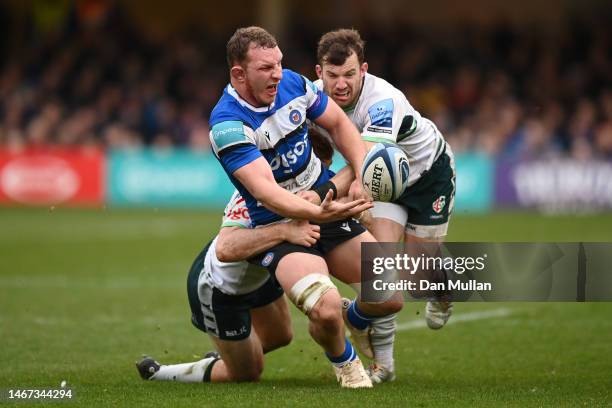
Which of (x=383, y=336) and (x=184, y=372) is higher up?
(x=383, y=336)

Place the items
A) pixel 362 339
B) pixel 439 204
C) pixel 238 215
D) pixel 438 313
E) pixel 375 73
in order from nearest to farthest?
pixel 238 215 → pixel 362 339 → pixel 438 313 → pixel 439 204 → pixel 375 73

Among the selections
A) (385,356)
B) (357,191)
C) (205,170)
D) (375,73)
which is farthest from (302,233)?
(375,73)

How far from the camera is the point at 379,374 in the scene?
748cm

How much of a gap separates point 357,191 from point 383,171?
223mm

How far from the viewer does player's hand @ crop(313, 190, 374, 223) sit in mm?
6574

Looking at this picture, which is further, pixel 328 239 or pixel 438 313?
pixel 438 313

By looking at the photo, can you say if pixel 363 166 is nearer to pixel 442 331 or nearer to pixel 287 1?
pixel 442 331

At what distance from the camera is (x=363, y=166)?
6.97 m

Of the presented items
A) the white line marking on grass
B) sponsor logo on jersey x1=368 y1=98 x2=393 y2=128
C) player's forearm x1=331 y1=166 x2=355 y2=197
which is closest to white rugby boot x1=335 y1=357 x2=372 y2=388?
player's forearm x1=331 y1=166 x2=355 y2=197

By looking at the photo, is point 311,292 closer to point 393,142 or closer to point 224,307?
point 224,307

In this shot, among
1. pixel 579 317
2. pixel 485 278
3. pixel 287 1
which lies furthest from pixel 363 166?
pixel 287 1

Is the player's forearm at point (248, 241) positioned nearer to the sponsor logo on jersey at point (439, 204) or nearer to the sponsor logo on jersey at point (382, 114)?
the sponsor logo on jersey at point (382, 114)

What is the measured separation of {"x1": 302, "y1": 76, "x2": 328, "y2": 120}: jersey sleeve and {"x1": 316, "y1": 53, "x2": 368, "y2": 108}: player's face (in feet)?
1.15

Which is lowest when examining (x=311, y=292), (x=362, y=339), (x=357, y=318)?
(x=362, y=339)
